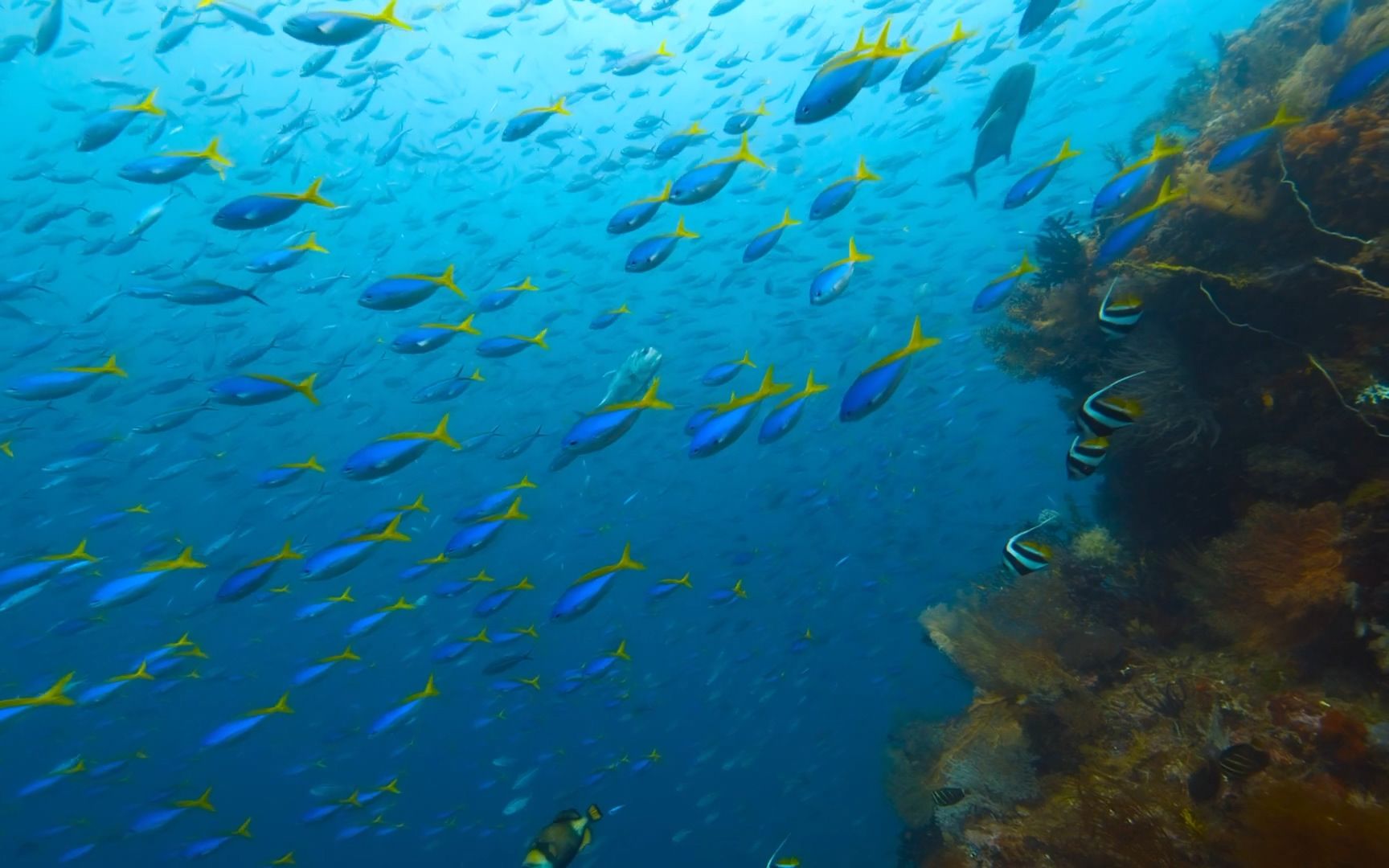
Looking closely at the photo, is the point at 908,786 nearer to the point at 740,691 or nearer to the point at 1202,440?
the point at 1202,440

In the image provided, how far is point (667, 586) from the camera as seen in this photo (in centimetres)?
973

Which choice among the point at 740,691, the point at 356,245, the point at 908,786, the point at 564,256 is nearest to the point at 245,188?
the point at 356,245

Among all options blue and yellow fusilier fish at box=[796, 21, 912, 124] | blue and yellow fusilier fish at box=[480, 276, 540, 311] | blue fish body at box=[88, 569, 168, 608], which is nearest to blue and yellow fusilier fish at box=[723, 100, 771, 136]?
blue and yellow fusilier fish at box=[796, 21, 912, 124]

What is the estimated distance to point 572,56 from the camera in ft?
54.1

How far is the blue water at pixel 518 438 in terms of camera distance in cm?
2386

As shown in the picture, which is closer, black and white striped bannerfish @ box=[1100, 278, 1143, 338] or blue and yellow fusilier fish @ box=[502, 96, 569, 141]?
black and white striped bannerfish @ box=[1100, 278, 1143, 338]

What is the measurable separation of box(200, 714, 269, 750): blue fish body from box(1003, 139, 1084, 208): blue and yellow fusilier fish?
1144 centimetres

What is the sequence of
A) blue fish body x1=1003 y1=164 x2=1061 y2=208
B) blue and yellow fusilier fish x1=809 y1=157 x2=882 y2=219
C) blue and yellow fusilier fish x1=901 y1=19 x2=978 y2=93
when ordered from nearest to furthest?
blue fish body x1=1003 y1=164 x2=1061 y2=208
blue and yellow fusilier fish x1=901 y1=19 x2=978 y2=93
blue and yellow fusilier fish x1=809 y1=157 x2=882 y2=219

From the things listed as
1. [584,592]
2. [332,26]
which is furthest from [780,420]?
[332,26]

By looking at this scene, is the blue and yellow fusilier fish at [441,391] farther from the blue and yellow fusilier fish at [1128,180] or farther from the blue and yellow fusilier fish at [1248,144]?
the blue and yellow fusilier fish at [1248,144]

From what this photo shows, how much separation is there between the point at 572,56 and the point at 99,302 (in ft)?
39.8

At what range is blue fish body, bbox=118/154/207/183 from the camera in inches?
264

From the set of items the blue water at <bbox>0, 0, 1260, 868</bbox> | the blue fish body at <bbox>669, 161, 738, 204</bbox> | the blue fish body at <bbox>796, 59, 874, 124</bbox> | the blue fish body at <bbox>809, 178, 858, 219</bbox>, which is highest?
the blue fish body at <bbox>796, 59, 874, 124</bbox>

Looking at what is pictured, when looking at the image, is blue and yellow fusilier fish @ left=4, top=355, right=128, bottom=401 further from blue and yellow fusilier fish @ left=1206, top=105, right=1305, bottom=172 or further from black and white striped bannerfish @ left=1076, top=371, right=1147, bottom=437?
blue and yellow fusilier fish @ left=1206, top=105, right=1305, bottom=172
